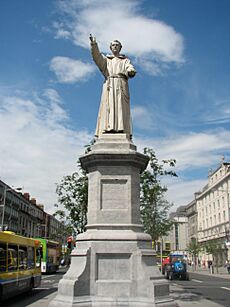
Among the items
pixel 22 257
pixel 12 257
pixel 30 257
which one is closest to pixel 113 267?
pixel 12 257

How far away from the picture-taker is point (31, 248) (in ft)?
65.9

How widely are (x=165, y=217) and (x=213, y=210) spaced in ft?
189

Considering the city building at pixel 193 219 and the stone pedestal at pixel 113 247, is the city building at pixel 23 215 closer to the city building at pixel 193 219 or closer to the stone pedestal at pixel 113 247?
the city building at pixel 193 219

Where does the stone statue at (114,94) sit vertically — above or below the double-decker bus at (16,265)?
above

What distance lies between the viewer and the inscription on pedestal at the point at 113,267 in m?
9.07

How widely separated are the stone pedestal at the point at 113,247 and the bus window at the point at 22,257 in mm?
9054

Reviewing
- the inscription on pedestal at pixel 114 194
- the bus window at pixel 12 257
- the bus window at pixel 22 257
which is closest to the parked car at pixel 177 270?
the bus window at pixel 22 257

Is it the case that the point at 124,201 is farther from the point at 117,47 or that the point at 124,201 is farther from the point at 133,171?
the point at 117,47

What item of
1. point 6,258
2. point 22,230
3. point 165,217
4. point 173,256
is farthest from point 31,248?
point 22,230

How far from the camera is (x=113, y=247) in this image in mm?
9219

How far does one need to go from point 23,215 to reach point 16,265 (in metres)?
68.1

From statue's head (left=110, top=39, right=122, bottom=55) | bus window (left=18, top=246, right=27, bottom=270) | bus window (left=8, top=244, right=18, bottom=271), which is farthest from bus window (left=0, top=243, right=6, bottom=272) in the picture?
statue's head (left=110, top=39, right=122, bottom=55)

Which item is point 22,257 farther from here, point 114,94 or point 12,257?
point 114,94

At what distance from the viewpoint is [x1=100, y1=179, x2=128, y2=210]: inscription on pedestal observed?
979 cm
